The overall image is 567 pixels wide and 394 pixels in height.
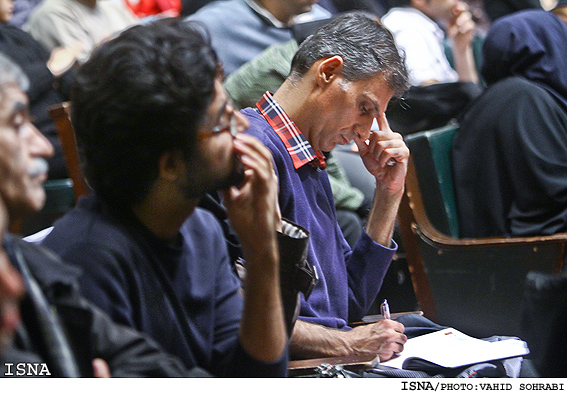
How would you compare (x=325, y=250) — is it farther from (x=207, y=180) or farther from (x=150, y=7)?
(x=150, y=7)

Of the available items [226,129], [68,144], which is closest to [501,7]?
[68,144]

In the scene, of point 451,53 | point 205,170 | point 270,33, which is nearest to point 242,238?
point 205,170

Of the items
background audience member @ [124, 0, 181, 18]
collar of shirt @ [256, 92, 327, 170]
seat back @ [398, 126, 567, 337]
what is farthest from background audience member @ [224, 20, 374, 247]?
→ background audience member @ [124, 0, 181, 18]

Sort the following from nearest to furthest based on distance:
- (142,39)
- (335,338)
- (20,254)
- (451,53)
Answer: (20,254)
(142,39)
(335,338)
(451,53)

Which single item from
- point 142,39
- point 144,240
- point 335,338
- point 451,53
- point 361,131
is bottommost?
point 451,53

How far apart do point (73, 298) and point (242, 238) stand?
233 millimetres

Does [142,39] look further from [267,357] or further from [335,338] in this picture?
[335,338]

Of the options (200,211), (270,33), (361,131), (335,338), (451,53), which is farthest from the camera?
(451,53)

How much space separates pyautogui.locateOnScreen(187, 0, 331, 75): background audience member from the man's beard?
1.59m

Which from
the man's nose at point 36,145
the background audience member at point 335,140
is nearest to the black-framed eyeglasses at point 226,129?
the man's nose at point 36,145

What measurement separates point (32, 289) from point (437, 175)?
5.94 ft

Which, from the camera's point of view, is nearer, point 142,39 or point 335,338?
point 142,39

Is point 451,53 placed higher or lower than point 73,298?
lower

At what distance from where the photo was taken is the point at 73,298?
0.77 meters
